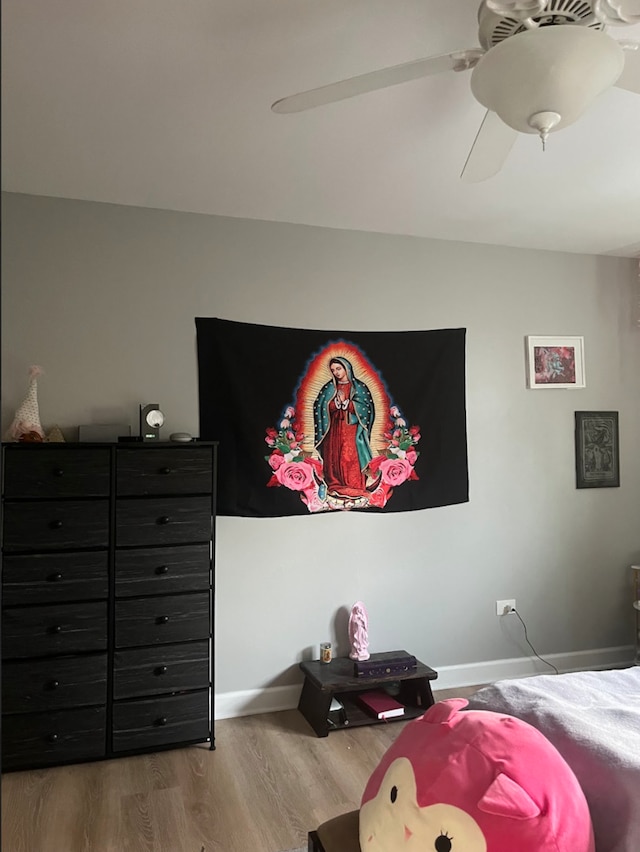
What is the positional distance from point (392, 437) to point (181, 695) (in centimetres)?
163

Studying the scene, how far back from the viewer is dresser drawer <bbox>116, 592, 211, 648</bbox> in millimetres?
2924

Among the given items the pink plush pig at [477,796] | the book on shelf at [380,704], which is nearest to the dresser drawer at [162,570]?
the book on shelf at [380,704]

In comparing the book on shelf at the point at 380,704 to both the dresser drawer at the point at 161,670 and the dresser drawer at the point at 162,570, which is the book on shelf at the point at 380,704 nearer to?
the dresser drawer at the point at 161,670

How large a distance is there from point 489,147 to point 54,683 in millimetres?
2559

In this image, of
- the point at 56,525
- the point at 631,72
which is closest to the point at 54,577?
the point at 56,525

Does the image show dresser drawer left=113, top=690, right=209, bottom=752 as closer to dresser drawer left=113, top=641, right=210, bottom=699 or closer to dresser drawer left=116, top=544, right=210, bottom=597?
dresser drawer left=113, top=641, right=210, bottom=699

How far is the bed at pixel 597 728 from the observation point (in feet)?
5.30

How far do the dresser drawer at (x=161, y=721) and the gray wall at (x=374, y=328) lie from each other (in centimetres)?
40

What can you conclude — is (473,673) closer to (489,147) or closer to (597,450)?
(597,450)

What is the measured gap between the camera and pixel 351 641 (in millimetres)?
3512

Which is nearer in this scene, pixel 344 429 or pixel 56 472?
pixel 56 472

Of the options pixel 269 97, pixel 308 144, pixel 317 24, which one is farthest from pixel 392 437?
pixel 317 24

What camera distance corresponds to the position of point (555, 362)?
13.3 feet

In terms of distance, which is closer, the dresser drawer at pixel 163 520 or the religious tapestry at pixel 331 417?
the dresser drawer at pixel 163 520
